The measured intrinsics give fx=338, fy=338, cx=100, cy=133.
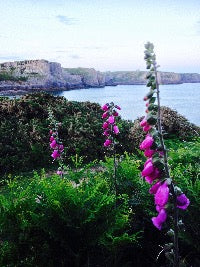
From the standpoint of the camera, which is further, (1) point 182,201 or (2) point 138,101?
(2) point 138,101

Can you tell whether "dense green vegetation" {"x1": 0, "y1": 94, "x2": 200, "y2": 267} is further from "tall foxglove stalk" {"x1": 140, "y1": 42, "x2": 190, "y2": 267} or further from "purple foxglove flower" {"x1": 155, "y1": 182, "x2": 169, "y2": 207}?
"purple foxglove flower" {"x1": 155, "y1": 182, "x2": 169, "y2": 207}

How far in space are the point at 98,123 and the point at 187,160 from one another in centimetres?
1279

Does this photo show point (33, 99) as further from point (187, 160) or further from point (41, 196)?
point (41, 196)

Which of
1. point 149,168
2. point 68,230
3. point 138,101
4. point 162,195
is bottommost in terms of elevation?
point 138,101

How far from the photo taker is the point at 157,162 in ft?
8.23

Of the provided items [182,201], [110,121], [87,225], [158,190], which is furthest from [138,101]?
[158,190]

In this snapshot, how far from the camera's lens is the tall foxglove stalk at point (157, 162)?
2.51 m

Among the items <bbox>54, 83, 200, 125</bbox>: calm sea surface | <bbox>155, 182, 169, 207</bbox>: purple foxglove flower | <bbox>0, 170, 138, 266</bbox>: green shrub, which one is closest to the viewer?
<bbox>155, 182, 169, 207</bbox>: purple foxglove flower

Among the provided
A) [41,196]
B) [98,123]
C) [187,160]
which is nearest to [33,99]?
[98,123]

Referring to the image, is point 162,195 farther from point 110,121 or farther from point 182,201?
point 110,121

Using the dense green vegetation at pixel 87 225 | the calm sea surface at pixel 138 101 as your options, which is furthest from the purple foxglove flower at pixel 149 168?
the calm sea surface at pixel 138 101

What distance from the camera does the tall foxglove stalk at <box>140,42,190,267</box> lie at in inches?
98.9

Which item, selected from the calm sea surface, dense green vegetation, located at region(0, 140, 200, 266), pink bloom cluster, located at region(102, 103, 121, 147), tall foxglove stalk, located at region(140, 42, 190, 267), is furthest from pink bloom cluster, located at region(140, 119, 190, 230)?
the calm sea surface

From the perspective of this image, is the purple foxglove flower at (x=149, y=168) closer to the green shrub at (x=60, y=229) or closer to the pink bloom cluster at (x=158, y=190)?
the pink bloom cluster at (x=158, y=190)
